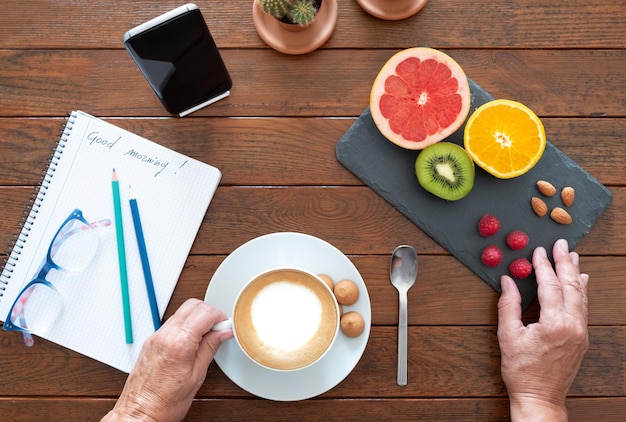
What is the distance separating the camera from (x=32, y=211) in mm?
1101

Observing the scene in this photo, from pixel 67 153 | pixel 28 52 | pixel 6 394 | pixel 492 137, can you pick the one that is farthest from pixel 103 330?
pixel 492 137

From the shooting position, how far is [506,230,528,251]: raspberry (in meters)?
1.08

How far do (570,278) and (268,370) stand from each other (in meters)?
0.61

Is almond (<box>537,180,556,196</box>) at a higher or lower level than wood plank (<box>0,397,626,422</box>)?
higher

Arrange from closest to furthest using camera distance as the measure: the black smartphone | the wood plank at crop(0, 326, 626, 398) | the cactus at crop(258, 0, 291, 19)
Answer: the black smartphone → the cactus at crop(258, 0, 291, 19) → the wood plank at crop(0, 326, 626, 398)

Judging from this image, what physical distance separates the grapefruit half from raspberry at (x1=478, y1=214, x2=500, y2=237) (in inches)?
7.2

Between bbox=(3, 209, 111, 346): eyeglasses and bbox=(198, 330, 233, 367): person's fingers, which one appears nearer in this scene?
bbox=(198, 330, 233, 367): person's fingers

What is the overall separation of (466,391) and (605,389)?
281mm

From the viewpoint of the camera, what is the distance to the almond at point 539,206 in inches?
43.0

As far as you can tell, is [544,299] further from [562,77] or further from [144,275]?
[144,275]

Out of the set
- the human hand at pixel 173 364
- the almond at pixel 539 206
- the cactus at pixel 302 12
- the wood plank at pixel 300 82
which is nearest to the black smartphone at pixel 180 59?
the wood plank at pixel 300 82

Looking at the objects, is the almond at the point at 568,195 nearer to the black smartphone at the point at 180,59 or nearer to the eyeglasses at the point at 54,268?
the black smartphone at the point at 180,59

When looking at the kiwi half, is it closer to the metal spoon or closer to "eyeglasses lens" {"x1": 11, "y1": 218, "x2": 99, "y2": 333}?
the metal spoon

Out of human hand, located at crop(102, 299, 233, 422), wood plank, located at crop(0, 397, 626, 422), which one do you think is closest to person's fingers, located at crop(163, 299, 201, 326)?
human hand, located at crop(102, 299, 233, 422)
